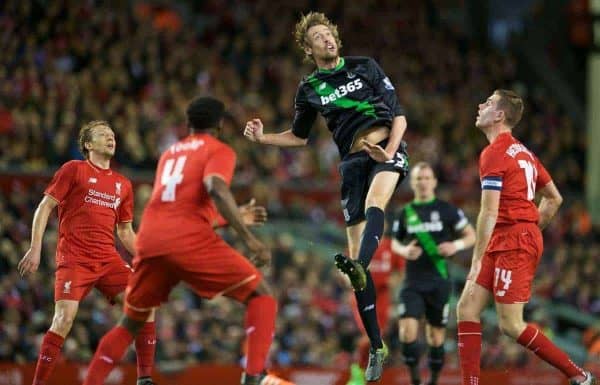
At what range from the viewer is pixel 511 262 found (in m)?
9.11

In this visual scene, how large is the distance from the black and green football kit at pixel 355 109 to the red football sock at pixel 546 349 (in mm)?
1677

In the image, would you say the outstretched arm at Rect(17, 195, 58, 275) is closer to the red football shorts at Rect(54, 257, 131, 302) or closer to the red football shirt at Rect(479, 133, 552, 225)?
the red football shorts at Rect(54, 257, 131, 302)

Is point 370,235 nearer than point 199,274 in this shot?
No

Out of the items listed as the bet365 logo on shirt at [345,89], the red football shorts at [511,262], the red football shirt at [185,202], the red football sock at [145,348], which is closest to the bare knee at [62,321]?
the red football sock at [145,348]

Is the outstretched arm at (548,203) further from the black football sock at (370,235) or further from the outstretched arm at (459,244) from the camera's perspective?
the outstretched arm at (459,244)

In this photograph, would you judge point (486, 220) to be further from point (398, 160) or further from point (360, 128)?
point (360, 128)

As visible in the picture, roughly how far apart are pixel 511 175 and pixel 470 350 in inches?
59.4

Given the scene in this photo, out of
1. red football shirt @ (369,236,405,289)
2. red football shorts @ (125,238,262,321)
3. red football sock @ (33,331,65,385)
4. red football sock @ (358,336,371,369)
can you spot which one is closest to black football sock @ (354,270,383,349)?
red football shorts @ (125,238,262,321)

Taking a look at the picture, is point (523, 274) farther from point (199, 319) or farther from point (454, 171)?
point (454, 171)

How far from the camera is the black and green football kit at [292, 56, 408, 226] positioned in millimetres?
9484

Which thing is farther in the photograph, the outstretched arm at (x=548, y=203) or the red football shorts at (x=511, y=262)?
the outstretched arm at (x=548, y=203)

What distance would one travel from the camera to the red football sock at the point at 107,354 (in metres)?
8.19

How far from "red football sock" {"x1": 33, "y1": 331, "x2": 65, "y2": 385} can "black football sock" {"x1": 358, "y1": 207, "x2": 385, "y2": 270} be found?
2.85 metres

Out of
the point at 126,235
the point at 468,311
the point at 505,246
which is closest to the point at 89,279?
the point at 126,235
